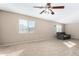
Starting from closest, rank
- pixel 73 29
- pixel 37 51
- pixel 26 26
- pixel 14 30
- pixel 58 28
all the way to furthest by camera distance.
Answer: pixel 37 51
pixel 14 30
pixel 26 26
pixel 73 29
pixel 58 28

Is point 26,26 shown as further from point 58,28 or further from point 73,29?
point 73,29

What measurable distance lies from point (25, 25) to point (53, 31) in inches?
112

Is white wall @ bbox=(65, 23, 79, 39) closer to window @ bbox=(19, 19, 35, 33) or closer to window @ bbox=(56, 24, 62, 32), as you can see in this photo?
window @ bbox=(56, 24, 62, 32)

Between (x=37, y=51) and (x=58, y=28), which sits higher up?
(x=58, y=28)

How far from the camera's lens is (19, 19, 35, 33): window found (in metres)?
6.46

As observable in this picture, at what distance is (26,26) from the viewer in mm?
6695

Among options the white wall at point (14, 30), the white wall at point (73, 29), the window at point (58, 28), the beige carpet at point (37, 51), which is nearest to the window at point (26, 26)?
the white wall at point (14, 30)

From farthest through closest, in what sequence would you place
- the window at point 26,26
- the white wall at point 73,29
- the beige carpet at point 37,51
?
the white wall at point 73,29 < the window at point 26,26 < the beige carpet at point 37,51

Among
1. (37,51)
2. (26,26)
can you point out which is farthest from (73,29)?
(37,51)

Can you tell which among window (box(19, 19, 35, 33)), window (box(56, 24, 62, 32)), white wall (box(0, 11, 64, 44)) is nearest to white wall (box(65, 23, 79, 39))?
window (box(56, 24, 62, 32))

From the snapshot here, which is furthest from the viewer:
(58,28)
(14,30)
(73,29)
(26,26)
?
(58,28)

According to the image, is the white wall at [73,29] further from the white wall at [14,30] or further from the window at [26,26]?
the window at [26,26]

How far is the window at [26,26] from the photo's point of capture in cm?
646

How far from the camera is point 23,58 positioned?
3.33 feet
